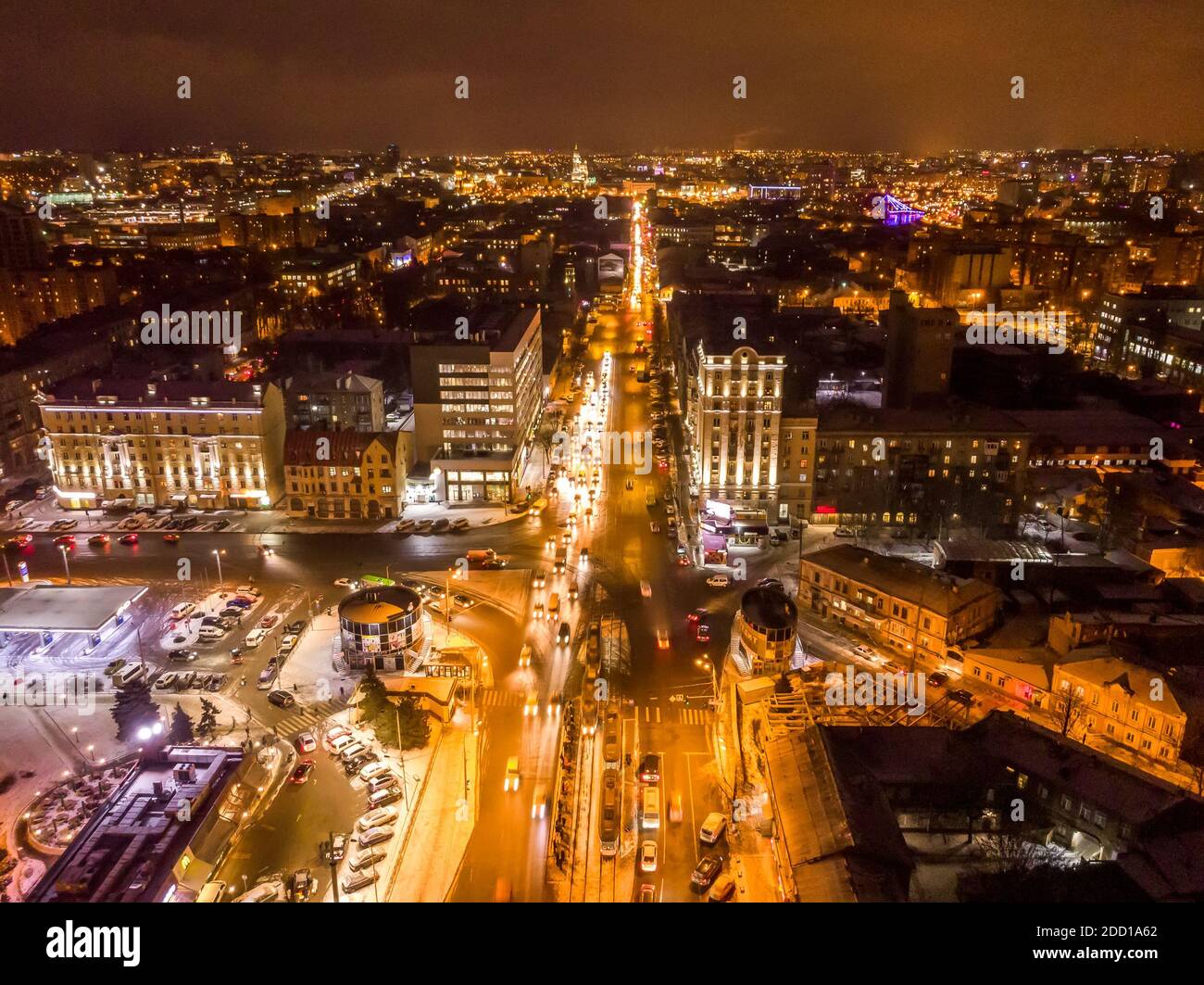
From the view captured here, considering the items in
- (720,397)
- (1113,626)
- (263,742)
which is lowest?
(263,742)

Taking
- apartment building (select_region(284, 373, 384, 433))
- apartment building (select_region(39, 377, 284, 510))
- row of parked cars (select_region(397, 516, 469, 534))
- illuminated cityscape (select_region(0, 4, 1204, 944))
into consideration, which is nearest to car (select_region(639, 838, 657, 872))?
illuminated cityscape (select_region(0, 4, 1204, 944))

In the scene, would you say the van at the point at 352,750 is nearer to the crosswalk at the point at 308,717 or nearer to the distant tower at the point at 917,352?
the crosswalk at the point at 308,717

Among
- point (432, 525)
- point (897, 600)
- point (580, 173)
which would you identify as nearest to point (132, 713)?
point (432, 525)

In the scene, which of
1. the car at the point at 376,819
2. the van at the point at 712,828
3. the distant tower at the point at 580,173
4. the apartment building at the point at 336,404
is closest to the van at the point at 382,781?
the car at the point at 376,819

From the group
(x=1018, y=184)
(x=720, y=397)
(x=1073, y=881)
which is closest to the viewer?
(x=1073, y=881)

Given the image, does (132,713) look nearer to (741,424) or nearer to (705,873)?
(705,873)
